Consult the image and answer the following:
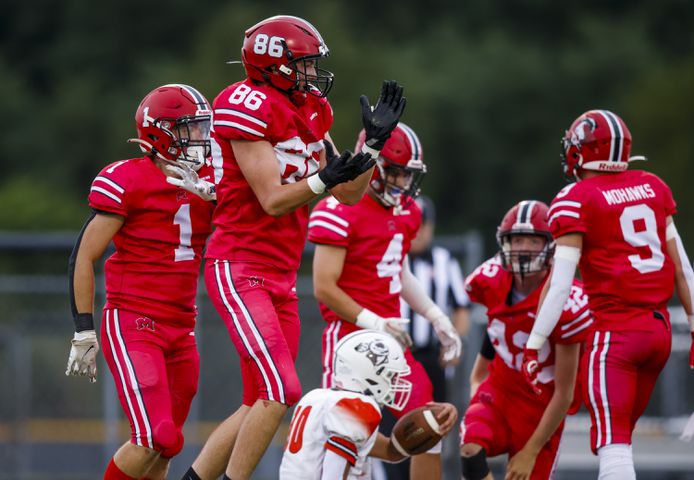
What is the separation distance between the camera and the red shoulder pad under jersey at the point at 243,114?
18.2 ft

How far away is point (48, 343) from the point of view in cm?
1430

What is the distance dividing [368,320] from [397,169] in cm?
83

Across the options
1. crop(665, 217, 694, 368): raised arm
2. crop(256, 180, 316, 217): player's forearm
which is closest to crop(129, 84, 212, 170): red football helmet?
crop(256, 180, 316, 217): player's forearm

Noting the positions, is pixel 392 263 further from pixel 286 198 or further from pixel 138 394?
pixel 138 394

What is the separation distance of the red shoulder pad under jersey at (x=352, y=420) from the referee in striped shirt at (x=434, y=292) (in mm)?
3679

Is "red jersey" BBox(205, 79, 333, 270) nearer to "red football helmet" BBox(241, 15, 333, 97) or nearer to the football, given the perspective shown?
"red football helmet" BBox(241, 15, 333, 97)

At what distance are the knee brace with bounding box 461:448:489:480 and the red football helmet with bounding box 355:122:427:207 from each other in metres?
1.35

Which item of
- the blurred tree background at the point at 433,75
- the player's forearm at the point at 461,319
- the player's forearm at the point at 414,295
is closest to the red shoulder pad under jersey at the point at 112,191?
the player's forearm at the point at 414,295

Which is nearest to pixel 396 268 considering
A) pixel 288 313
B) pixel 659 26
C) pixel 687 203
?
pixel 288 313

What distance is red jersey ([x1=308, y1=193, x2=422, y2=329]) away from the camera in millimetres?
6672

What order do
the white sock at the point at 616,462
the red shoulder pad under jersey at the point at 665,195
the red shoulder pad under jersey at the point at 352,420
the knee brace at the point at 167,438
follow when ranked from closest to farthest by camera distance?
the red shoulder pad under jersey at the point at 352,420, the knee brace at the point at 167,438, the white sock at the point at 616,462, the red shoulder pad under jersey at the point at 665,195

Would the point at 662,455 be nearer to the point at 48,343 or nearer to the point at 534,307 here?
the point at 534,307

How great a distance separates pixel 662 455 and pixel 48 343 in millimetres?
7261

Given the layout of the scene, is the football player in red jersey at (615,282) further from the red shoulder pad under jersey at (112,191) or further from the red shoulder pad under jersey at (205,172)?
the red shoulder pad under jersey at (112,191)
